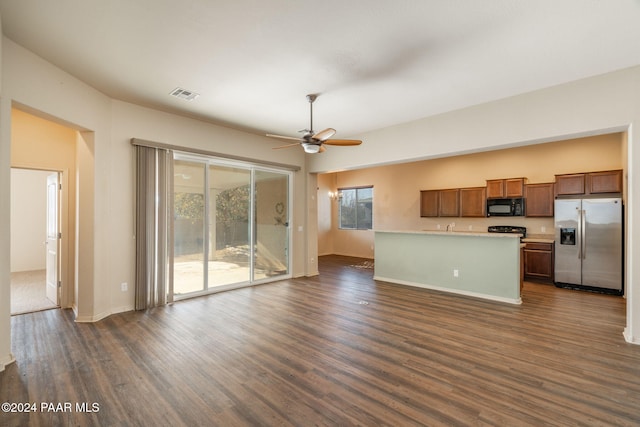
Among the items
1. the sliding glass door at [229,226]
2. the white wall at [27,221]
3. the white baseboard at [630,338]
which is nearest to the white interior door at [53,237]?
the sliding glass door at [229,226]

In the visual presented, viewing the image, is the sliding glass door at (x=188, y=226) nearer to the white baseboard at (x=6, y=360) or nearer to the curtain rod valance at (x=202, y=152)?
the curtain rod valance at (x=202, y=152)

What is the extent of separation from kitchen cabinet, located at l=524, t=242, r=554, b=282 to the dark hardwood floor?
1.60 metres

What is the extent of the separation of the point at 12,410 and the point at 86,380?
450 millimetres

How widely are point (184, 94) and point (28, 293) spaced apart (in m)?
4.63

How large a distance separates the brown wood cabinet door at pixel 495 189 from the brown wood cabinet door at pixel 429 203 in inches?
49.6

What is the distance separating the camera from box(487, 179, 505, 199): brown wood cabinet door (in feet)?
22.5

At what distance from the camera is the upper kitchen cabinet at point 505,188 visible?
662 cm

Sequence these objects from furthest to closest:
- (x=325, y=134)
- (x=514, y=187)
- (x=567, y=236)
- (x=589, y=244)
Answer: (x=514, y=187), (x=567, y=236), (x=589, y=244), (x=325, y=134)

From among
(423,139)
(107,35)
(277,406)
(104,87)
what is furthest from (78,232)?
(423,139)

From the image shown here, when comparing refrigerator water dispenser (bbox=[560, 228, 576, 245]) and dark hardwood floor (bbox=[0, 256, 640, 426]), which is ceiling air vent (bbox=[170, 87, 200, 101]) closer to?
dark hardwood floor (bbox=[0, 256, 640, 426])

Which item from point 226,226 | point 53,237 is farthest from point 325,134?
point 53,237

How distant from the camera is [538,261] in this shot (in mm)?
6137

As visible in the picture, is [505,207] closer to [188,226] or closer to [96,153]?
[188,226]

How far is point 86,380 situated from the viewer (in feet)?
8.20
